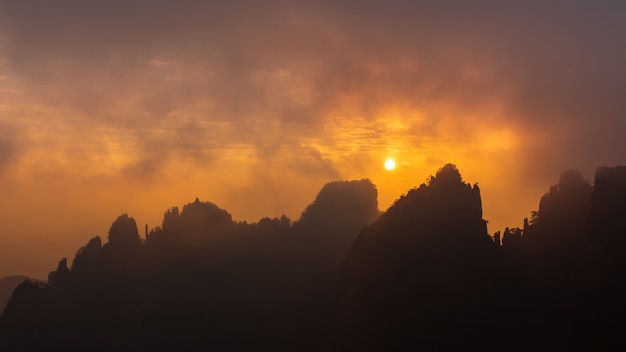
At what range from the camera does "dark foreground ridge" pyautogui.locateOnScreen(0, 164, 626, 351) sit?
66.4 metres

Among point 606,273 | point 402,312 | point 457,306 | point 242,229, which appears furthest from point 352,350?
point 242,229

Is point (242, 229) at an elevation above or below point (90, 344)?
above

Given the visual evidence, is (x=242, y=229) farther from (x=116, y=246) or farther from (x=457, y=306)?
(x=457, y=306)

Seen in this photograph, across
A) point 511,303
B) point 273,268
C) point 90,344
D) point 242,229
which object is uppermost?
point 242,229

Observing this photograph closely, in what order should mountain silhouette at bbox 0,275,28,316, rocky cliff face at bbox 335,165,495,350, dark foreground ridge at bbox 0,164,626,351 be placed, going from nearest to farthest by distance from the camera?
dark foreground ridge at bbox 0,164,626,351
rocky cliff face at bbox 335,165,495,350
mountain silhouette at bbox 0,275,28,316

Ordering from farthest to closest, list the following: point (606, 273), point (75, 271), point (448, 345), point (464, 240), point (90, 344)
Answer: point (75, 271)
point (90, 344)
point (464, 240)
point (448, 345)
point (606, 273)

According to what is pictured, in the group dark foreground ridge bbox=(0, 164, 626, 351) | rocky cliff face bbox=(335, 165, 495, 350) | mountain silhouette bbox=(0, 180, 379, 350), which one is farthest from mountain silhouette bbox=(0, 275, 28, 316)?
rocky cliff face bbox=(335, 165, 495, 350)

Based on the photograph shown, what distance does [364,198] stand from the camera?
109875mm

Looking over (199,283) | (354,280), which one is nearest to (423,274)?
(354,280)

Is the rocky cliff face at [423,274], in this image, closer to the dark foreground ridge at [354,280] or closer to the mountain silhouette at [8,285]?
the dark foreground ridge at [354,280]

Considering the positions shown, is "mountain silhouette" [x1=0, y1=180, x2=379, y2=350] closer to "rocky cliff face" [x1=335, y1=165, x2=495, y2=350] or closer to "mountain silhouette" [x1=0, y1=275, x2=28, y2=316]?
"rocky cliff face" [x1=335, y1=165, x2=495, y2=350]

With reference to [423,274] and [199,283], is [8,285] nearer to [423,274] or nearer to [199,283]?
[199,283]

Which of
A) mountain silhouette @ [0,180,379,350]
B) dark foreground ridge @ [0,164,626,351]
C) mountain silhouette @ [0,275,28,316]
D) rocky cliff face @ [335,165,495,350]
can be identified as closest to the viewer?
dark foreground ridge @ [0,164,626,351]

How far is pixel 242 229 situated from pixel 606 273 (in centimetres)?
6114
